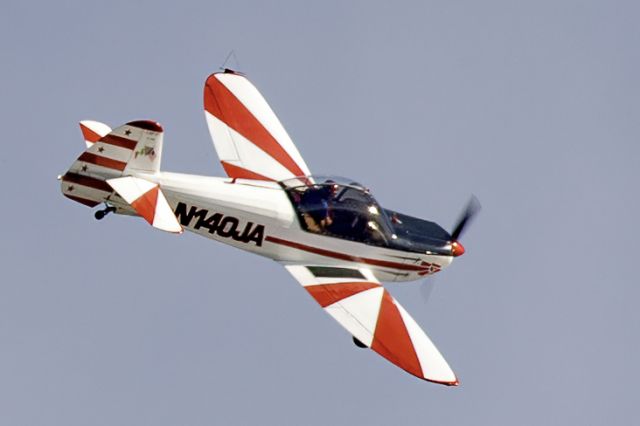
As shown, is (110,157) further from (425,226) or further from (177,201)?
(425,226)

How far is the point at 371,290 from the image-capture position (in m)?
26.0

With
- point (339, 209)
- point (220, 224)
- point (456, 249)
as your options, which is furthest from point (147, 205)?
point (456, 249)

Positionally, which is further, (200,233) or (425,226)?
(425,226)

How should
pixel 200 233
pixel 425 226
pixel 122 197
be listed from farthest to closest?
1. pixel 425 226
2. pixel 200 233
3. pixel 122 197

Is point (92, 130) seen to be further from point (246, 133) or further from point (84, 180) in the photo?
point (246, 133)

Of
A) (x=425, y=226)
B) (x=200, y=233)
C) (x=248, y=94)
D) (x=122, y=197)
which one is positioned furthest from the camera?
(x=248, y=94)

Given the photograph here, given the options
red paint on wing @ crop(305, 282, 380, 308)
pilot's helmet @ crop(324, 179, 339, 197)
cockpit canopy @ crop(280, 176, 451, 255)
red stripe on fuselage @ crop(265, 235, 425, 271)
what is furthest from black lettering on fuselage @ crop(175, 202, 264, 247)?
pilot's helmet @ crop(324, 179, 339, 197)

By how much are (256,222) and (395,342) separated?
3401mm

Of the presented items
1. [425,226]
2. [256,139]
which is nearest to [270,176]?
[256,139]

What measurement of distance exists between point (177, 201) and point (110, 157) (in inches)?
60.9

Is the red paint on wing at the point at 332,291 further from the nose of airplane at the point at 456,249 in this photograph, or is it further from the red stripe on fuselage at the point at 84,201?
the red stripe on fuselage at the point at 84,201

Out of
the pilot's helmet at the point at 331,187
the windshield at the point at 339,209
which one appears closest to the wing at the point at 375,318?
the windshield at the point at 339,209

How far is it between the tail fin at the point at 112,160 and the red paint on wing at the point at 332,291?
3630 millimetres

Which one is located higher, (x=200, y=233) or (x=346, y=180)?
(x=346, y=180)
